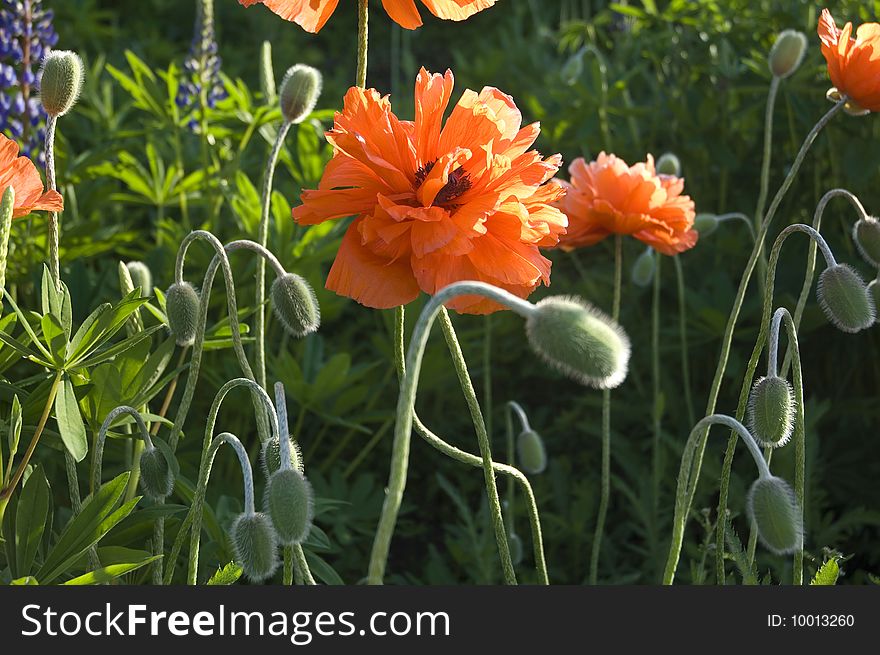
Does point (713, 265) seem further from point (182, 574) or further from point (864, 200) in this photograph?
point (182, 574)

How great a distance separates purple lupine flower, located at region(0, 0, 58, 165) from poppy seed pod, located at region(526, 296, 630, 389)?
1505 millimetres

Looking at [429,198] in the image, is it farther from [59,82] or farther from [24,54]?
[24,54]

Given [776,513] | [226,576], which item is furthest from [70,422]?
[776,513]

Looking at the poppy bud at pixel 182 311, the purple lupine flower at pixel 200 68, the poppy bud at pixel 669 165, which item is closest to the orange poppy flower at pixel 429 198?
the poppy bud at pixel 182 311

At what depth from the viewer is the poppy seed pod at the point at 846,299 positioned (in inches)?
50.8

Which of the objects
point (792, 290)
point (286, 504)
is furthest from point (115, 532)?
point (792, 290)

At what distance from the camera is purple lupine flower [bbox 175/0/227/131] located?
2.38m

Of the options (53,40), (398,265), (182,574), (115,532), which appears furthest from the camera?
(53,40)

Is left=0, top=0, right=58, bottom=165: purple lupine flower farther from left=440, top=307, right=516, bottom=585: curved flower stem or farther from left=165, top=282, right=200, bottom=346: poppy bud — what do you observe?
left=440, top=307, right=516, bottom=585: curved flower stem

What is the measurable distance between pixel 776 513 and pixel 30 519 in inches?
32.8

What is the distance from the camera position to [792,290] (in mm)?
2432

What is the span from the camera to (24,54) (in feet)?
6.89

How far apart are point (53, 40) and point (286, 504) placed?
4.81ft

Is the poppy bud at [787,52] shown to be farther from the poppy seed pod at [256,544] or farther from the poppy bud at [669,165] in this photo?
the poppy seed pod at [256,544]
